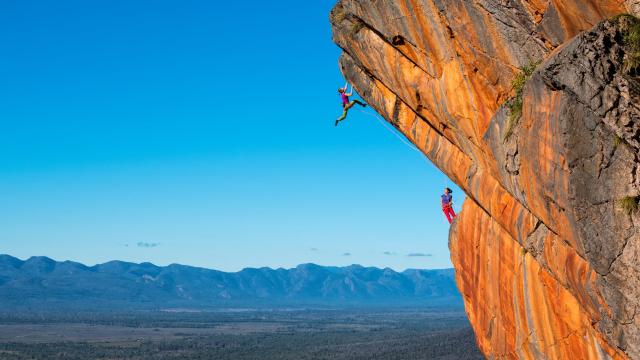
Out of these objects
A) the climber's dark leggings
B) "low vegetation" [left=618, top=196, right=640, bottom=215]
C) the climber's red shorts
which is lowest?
"low vegetation" [left=618, top=196, right=640, bottom=215]

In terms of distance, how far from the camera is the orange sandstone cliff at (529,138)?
12.2 m

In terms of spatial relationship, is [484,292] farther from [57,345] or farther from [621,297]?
[57,345]

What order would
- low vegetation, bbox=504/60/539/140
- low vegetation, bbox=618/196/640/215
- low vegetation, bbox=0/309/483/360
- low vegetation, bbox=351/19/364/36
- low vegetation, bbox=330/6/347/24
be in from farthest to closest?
low vegetation, bbox=0/309/483/360
low vegetation, bbox=330/6/347/24
low vegetation, bbox=351/19/364/36
low vegetation, bbox=504/60/539/140
low vegetation, bbox=618/196/640/215

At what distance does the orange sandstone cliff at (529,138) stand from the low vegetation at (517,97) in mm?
43

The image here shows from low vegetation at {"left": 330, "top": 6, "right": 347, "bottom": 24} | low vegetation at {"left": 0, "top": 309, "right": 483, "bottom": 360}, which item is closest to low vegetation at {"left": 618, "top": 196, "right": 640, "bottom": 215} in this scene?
low vegetation at {"left": 330, "top": 6, "right": 347, "bottom": 24}

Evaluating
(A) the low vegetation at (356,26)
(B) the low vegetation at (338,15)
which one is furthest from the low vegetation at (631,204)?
(B) the low vegetation at (338,15)

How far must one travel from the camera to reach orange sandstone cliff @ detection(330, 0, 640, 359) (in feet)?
40.1

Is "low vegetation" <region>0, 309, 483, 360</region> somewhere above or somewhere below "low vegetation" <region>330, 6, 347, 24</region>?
below

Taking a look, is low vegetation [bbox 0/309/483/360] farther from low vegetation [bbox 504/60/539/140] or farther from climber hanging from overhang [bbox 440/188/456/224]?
low vegetation [bbox 504/60/539/140]

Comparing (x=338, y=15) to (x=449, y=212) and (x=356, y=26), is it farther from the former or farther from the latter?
(x=449, y=212)

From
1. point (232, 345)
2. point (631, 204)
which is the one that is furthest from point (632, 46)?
point (232, 345)

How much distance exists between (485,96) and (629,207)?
6.02 metres

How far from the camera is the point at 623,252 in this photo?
1214 centimetres

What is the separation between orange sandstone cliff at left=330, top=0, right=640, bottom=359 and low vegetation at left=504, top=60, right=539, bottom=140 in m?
0.04
